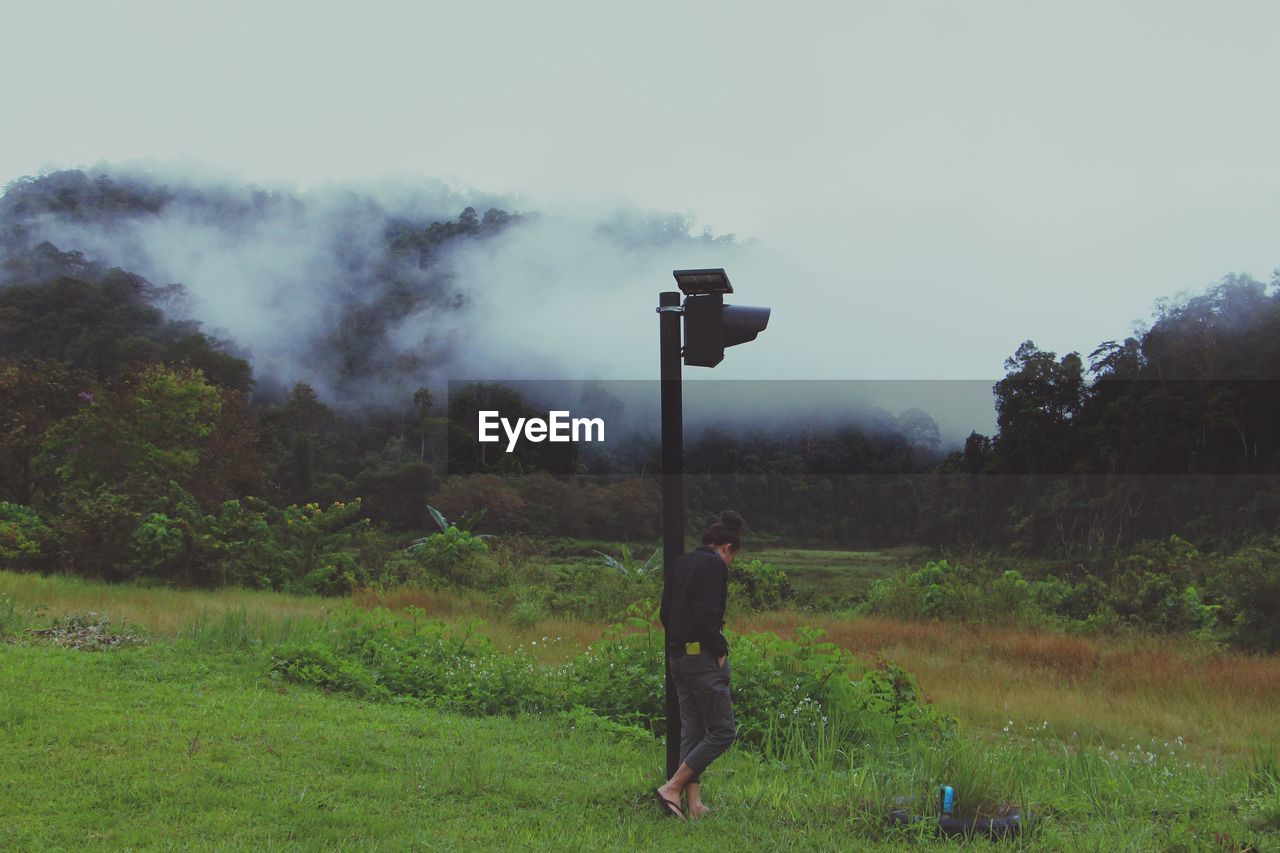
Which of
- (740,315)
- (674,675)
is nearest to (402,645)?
(674,675)

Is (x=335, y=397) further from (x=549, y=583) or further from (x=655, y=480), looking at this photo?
(x=549, y=583)

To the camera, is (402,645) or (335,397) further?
(335,397)

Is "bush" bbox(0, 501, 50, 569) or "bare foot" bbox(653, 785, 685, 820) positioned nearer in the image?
"bare foot" bbox(653, 785, 685, 820)

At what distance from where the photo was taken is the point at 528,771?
285 inches

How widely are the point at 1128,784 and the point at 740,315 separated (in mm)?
4226

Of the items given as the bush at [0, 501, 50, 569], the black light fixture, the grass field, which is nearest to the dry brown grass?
the black light fixture

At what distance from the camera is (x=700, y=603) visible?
6.05 metres

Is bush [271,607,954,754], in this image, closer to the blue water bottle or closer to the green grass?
the green grass

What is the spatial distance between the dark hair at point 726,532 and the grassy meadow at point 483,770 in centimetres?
160

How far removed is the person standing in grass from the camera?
239 inches

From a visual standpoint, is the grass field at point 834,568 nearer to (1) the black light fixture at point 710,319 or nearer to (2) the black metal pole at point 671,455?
(2) the black metal pole at point 671,455

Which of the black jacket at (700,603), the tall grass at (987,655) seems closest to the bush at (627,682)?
the tall grass at (987,655)

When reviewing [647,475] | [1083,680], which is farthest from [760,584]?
[647,475]

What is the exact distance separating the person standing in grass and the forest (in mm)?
14541
